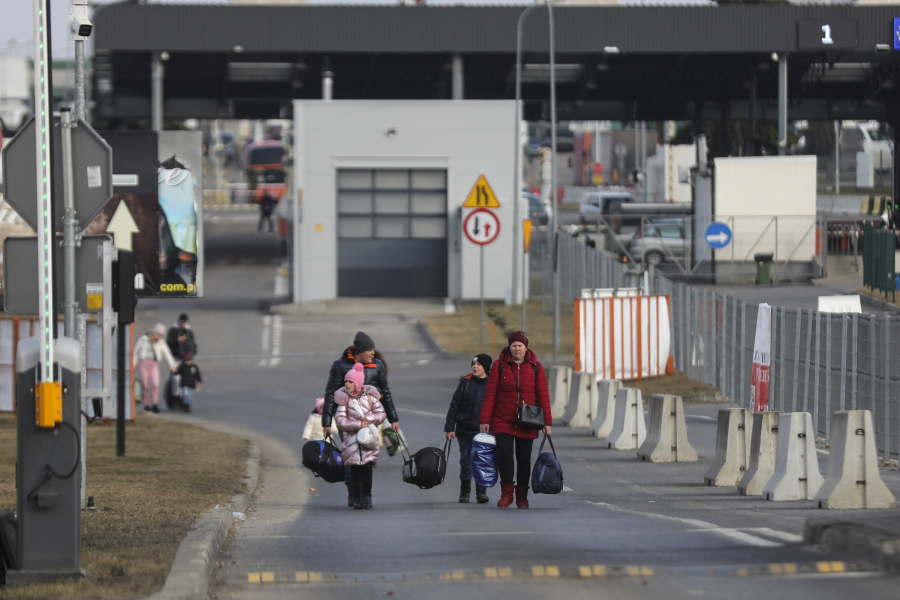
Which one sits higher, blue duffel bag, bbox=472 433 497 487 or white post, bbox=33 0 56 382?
white post, bbox=33 0 56 382

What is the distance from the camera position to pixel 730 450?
1271 centimetres

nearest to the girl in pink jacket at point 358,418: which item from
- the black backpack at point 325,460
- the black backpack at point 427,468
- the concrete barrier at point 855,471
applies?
the black backpack at point 325,460

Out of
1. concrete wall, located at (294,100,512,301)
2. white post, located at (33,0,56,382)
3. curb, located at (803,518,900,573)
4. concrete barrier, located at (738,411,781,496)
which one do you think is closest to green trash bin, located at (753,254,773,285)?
concrete wall, located at (294,100,512,301)

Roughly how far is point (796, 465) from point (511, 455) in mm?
2485

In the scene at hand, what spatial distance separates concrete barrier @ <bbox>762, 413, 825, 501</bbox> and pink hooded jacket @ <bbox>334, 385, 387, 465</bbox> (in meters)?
3.59

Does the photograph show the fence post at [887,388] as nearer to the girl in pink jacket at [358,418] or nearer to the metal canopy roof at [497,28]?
the girl in pink jacket at [358,418]

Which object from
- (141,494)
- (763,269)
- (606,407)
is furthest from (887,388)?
(763,269)

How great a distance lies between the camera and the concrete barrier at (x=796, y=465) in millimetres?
11273

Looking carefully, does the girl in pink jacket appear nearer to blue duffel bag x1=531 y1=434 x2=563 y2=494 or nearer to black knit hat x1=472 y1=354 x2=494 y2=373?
black knit hat x1=472 y1=354 x2=494 y2=373

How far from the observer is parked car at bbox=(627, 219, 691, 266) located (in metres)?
42.4

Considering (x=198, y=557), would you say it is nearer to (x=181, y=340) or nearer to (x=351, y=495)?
(x=351, y=495)

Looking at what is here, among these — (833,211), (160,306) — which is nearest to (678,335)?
(160,306)

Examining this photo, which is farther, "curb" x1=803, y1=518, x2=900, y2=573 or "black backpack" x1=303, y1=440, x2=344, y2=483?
"black backpack" x1=303, y1=440, x2=344, y2=483

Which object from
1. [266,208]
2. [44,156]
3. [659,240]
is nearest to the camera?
[44,156]
